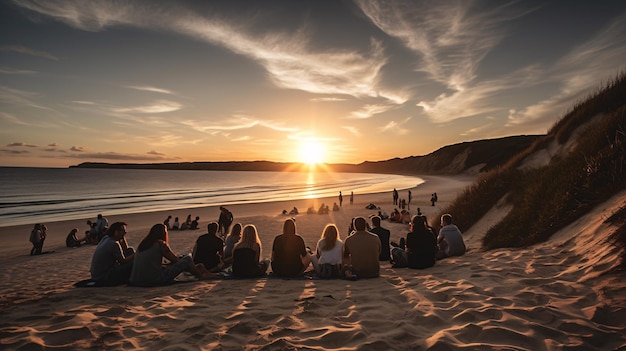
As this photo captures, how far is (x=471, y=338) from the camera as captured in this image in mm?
3615

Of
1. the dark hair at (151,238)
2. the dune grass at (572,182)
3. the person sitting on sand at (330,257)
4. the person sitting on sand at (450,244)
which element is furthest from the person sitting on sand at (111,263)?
the dune grass at (572,182)

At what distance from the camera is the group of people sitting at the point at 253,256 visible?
6715 millimetres

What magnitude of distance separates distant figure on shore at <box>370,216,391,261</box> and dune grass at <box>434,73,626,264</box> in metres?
2.88

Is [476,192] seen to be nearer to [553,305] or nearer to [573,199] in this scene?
[573,199]

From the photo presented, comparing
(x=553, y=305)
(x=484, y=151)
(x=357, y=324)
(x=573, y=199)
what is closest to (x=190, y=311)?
(x=357, y=324)

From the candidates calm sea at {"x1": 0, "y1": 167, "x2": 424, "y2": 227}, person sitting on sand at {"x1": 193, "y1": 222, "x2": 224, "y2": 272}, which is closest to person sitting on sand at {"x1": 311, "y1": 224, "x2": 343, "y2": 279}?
person sitting on sand at {"x1": 193, "y1": 222, "x2": 224, "y2": 272}

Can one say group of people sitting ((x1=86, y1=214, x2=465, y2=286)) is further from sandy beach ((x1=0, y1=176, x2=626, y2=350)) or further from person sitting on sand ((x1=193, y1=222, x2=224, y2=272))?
sandy beach ((x1=0, y1=176, x2=626, y2=350))

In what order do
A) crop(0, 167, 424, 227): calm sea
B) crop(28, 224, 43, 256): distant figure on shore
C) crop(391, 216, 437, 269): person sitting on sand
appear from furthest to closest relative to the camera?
crop(0, 167, 424, 227): calm sea → crop(28, 224, 43, 256): distant figure on shore → crop(391, 216, 437, 269): person sitting on sand

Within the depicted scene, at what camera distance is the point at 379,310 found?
4.71m

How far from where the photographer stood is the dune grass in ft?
23.6

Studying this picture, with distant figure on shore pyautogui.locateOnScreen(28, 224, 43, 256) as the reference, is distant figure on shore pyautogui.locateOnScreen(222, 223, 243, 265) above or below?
above

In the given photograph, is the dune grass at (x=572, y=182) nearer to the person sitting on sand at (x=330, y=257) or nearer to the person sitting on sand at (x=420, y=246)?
the person sitting on sand at (x=420, y=246)

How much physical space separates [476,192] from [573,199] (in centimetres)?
639

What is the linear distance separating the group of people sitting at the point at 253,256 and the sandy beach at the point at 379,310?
1.08 feet
